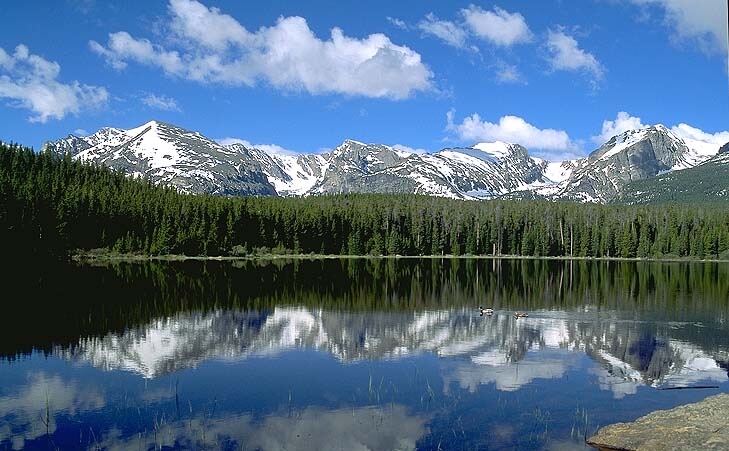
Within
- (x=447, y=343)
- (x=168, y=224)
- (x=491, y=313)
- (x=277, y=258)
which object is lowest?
(x=277, y=258)

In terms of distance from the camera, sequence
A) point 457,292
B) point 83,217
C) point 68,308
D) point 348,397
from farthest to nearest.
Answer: point 83,217
point 457,292
point 68,308
point 348,397

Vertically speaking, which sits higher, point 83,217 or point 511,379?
point 83,217

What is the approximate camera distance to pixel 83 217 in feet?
479

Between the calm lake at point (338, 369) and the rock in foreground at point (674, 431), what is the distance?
1.19 metres

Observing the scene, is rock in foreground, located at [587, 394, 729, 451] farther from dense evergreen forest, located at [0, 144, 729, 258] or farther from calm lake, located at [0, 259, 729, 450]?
dense evergreen forest, located at [0, 144, 729, 258]

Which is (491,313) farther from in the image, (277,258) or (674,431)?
(277,258)

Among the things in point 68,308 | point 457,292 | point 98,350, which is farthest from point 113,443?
point 457,292

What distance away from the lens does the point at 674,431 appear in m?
22.8

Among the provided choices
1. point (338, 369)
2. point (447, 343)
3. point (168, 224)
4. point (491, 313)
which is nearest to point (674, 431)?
point (338, 369)

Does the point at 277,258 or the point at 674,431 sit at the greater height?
the point at 674,431

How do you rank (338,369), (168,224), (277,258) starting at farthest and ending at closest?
(277,258) < (168,224) < (338,369)

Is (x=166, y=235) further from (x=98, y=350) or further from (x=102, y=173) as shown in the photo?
(x=98, y=350)

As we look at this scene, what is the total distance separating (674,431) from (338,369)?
675 inches

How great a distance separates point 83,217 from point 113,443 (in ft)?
441
